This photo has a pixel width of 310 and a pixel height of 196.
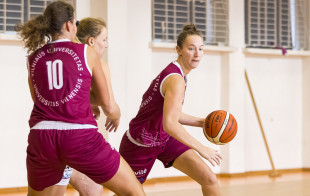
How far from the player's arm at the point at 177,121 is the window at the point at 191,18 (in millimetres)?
3568

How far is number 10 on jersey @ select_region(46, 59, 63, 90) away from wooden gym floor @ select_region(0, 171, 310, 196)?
3379mm

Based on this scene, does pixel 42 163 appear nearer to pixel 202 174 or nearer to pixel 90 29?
pixel 90 29

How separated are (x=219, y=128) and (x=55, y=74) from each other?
125 centimetres

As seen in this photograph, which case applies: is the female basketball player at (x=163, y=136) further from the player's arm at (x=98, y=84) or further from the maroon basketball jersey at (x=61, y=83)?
the maroon basketball jersey at (x=61, y=83)

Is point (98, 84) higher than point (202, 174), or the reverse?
point (98, 84)

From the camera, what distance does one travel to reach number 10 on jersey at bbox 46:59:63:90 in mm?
2102

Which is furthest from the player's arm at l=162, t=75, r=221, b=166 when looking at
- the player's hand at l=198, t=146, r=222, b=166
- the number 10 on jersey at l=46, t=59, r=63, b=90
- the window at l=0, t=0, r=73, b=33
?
the window at l=0, t=0, r=73, b=33

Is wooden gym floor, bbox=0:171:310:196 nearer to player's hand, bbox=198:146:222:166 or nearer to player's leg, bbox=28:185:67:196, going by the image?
player's hand, bbox=198:146:222:166

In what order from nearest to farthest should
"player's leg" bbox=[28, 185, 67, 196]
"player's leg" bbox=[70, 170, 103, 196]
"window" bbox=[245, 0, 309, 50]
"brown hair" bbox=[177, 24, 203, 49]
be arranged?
"player's leg" bbox=[28, 185, 67, 196] → "player's leg" bbox=[70, 170, 103, 196] → "brown hair" bbox=[177, 24, 203, 49] → "window" bbox=[245, 0, 309, 50]

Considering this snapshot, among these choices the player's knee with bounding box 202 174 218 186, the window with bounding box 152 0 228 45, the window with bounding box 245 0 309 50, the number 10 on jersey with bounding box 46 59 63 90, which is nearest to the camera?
the number 10 on jersey with bounding box 46 59 63 90

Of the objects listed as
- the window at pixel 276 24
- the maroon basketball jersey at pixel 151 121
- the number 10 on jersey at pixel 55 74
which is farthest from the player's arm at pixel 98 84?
the window at pixel 276 24

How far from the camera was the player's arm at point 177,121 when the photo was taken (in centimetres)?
264

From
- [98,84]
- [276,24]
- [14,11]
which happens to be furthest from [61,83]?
[276,24]

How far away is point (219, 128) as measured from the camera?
3021mm
